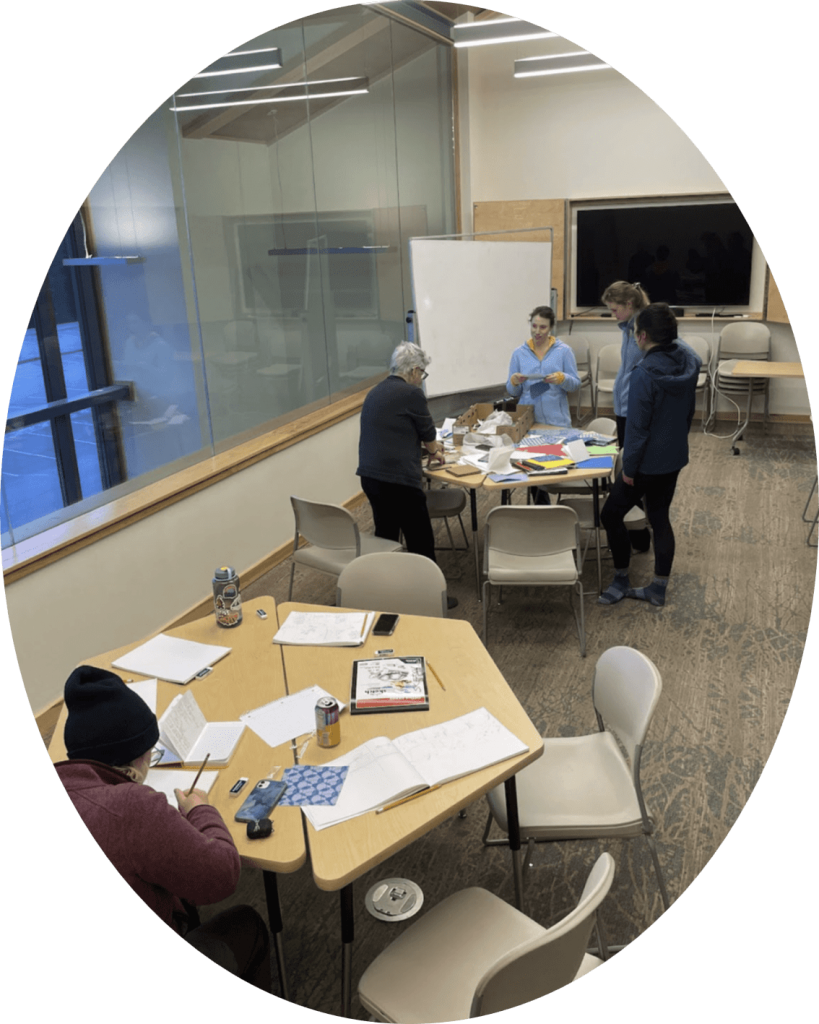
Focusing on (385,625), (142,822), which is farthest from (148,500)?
(142,822)

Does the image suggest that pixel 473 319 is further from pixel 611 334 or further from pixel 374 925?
pixel 374 925

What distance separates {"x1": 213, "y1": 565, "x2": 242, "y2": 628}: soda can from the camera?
3160 mm

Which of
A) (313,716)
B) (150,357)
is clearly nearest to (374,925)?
(313,716)

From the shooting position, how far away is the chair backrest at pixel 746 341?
28.3 feet

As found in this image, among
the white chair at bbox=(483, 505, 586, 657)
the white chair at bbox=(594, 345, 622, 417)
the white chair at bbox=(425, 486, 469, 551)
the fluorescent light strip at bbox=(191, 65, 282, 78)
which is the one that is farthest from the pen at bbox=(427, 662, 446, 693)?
the white chair at bbox=(594, 345, 622, 417)

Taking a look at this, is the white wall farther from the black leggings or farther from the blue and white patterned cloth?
the black leggings

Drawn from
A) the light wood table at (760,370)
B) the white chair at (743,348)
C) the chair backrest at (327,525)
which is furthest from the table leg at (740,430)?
the chair backrest at (327,525)

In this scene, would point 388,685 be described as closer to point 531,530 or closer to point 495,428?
point 531,530

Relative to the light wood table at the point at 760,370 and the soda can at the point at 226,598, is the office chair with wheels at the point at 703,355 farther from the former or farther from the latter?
the soda can at the point at 226,598

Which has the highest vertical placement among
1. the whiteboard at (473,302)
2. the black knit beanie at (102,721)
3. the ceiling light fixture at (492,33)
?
the ceiling light fixture at (492,33)

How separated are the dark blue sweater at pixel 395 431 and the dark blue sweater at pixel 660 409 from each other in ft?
3.59

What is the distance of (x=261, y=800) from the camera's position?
2.23 m

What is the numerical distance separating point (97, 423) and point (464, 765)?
323 cm

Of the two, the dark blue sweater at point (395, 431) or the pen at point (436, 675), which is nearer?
the pen at point (436, 675)
